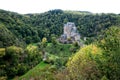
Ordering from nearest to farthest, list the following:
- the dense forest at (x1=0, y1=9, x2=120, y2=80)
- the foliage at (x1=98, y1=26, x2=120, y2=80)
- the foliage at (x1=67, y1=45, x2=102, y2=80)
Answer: the foliage at (x1=98, y1=26, x2=120, y2=80), the dense forest at (x1=0, y1=9, x2=120, y2=80), the foliage at (x1=67, y1=45, x2=102, y2=80)

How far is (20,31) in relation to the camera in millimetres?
112562

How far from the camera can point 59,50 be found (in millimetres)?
95125

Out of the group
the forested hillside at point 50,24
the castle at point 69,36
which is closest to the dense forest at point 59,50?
the forested hillside at point 50,24

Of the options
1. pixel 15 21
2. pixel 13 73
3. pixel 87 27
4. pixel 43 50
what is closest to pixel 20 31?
pixel 15 21

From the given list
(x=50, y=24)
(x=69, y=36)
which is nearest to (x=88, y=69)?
(x=69, y=36)

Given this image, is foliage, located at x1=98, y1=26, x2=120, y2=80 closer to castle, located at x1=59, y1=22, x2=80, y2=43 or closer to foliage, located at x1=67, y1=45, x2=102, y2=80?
foliage, located at x1=67, y1=45, x2=102, y2=80

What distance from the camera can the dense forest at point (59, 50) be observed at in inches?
1073

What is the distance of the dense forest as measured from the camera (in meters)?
27.3

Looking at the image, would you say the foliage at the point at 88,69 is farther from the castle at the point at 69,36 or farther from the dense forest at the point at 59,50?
the castle at the point at 69,36

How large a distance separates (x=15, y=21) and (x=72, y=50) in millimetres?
37963

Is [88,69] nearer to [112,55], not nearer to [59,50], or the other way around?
[112,55]

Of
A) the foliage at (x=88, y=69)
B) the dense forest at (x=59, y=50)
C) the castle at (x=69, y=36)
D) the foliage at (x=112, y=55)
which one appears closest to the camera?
the foliage at (x=112, y=55)

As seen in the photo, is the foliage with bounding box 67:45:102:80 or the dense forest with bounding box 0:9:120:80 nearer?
Result: the dense forest with bounding box 0:9:120:80

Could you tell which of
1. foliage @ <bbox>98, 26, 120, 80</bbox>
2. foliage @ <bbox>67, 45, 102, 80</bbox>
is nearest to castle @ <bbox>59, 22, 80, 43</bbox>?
foliage @ <bbox>67, 45, 102, 80</bbox>
